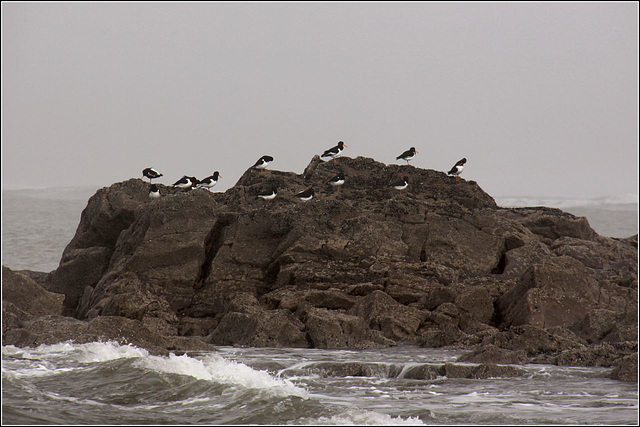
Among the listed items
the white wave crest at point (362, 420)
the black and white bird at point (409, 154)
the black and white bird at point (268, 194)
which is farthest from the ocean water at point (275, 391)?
the black and white bird at point (409, 154)

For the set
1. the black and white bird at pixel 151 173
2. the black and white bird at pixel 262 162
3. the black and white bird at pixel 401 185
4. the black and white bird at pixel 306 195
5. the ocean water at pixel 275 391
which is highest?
the black and white bird at pixel 262 162

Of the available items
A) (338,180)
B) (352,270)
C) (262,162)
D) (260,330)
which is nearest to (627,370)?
(260,330)

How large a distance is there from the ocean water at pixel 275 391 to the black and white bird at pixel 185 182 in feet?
41.1

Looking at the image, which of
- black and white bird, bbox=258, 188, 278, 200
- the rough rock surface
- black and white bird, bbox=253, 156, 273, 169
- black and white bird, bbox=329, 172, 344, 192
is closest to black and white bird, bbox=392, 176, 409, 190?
the rough rock surface

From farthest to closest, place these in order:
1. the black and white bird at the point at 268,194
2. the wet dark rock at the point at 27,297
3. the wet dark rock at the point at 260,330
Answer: the black and white bird at the point at 268,194, the wet dark rock at the point at 27,297, the wet dark rock at the point at 260,330

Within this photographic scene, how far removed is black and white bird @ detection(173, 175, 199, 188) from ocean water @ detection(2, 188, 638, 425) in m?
12.5

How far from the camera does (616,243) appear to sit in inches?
1141

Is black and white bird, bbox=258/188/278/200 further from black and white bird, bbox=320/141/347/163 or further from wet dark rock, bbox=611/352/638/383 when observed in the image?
wet dark rock, bbox=611/352/638/383

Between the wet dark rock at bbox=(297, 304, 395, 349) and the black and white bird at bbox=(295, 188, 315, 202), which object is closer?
the wet dark rock at bbox=(297, 304, 395, 349)

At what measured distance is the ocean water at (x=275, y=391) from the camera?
12.4m

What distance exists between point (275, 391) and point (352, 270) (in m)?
11.3

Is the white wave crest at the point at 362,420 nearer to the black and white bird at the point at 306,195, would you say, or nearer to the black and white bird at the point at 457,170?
the black and white bird at the point at 306,195

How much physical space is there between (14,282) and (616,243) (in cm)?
1870

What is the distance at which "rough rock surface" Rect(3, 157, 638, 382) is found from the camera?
20.5 meters
